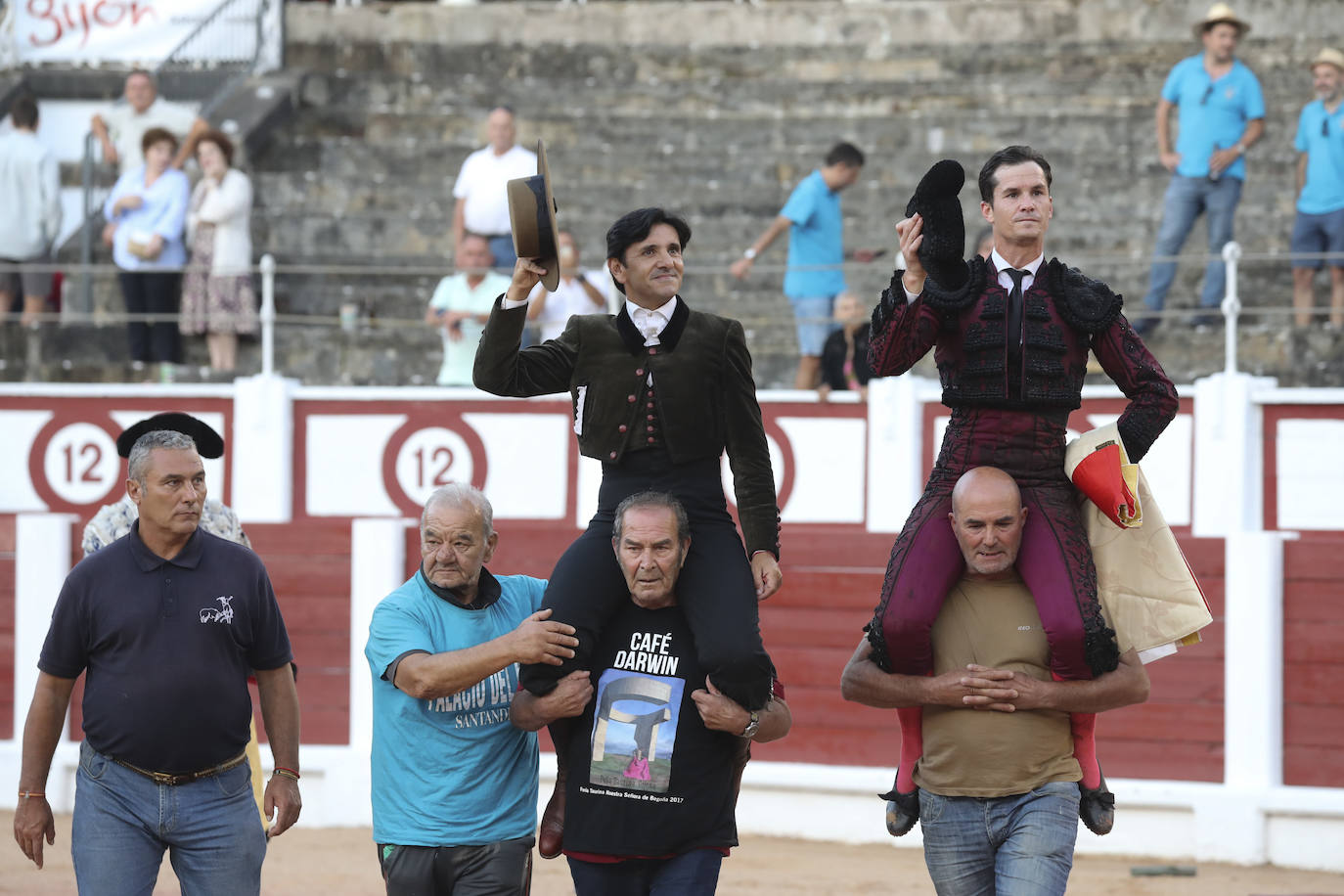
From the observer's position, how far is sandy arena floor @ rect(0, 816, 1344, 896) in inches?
249

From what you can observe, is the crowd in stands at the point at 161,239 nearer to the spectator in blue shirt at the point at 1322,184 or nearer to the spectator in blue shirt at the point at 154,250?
the spectator in blue shirt at the point at 154,250

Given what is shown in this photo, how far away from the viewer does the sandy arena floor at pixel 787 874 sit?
6.34m

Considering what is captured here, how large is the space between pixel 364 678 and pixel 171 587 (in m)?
3.81

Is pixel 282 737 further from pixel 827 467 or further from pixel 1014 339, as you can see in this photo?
pixel 827 467

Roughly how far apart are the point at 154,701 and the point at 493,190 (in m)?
5.98

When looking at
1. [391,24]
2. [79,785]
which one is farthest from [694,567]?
[391,24]

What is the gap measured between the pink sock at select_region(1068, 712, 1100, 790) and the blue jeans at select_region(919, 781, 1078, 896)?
0.06 m

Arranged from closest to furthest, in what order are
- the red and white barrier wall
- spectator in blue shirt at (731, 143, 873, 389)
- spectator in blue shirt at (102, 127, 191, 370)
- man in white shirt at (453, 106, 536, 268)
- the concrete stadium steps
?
the red and white barrier wall → spectator in blue shirt at (731, 143, 873, 389) → man in white shirt at (453, 106, 536, 268) → spectator in blue shirt at (102, 127, 191, 370) → the concrete stadium steps

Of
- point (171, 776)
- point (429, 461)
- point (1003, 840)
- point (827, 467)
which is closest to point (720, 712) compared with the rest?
point (1003, 840)

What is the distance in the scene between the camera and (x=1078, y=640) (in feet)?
11.6

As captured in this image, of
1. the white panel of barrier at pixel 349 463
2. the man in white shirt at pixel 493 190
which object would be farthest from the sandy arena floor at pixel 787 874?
the man in white shirt at pixel 493 190

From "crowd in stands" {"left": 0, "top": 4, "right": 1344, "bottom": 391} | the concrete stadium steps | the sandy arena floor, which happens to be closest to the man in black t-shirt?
the sandy arena floor

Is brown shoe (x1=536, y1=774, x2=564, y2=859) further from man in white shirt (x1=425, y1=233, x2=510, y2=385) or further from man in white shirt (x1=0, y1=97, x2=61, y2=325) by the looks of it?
man in white shirt (x1=0, y1=97, x2=61, y2=325)

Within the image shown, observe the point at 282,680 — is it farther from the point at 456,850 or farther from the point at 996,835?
the point at 996,835
